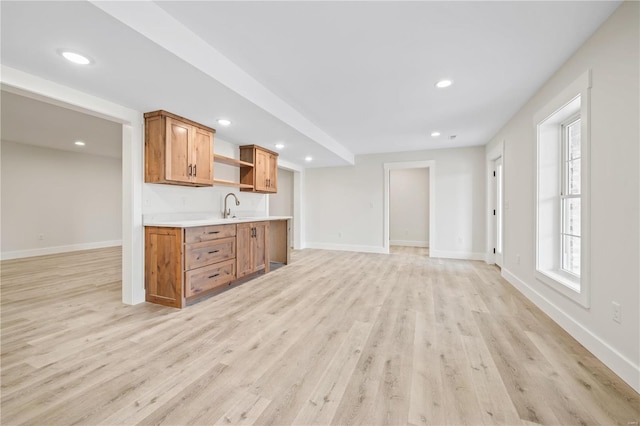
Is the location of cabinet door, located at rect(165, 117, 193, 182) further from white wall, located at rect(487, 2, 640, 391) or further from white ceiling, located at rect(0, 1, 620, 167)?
white wall, located at rect(487, 2, 640, 391)

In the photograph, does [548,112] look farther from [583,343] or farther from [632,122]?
[583,343]

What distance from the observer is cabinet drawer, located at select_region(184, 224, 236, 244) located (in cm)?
296

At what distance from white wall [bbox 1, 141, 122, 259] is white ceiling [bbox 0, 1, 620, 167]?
200 inches

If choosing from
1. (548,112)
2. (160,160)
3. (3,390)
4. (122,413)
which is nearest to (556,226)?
(548,112)

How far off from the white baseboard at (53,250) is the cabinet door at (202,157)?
17.3 ft

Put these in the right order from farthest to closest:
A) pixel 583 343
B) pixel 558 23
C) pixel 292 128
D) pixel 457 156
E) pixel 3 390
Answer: pixel 457 156, pixel 292 128, pixel 583 343, pixel 558 23, pixel 3 390

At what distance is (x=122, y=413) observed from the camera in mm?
1358

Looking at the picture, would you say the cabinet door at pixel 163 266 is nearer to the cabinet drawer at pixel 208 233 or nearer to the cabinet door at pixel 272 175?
the cabinet drawer at pixel 208 233

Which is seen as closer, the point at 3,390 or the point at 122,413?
the point at 122,413

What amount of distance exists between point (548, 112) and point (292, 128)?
2.91 meters

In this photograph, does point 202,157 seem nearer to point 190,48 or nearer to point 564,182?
point 190,48

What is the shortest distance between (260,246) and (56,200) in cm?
562

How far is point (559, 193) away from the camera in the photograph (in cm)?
284

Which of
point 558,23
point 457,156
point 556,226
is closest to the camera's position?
point 558,23
